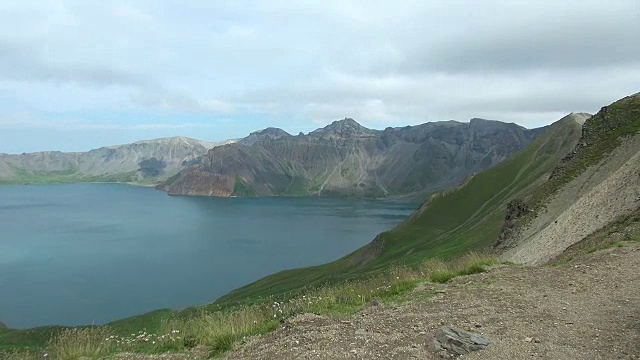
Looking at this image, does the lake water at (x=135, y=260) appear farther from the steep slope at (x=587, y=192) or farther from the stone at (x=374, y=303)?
Result: the stone at (x=374, y=303)

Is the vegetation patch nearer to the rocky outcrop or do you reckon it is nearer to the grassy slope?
the rocky outcrop

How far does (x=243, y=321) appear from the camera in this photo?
9914 mm

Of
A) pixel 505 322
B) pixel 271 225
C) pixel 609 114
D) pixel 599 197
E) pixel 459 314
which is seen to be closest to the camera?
pixel 505 322

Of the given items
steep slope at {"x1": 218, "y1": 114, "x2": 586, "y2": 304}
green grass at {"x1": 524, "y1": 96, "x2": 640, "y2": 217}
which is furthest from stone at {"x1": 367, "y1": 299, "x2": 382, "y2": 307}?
steep slope at {"x1": 218, "y1": 114, "x2": 586, "y2": 304}

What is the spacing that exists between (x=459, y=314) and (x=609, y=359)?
3099 mm

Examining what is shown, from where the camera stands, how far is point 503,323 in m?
8.62

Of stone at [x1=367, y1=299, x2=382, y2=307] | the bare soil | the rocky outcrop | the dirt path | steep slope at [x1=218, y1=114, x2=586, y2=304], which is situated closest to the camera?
the dirt path

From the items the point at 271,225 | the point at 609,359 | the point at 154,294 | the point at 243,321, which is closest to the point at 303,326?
the point at 243,321

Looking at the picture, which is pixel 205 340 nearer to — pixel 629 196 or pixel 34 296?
pixel 629 196

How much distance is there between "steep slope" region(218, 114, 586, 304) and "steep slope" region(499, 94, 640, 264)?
16.7 m

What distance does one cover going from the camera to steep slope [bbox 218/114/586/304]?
2709 inches

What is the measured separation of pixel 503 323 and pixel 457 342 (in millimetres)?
1530

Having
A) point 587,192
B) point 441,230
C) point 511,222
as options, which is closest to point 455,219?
point 441,230

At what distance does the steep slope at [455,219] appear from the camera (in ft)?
226
